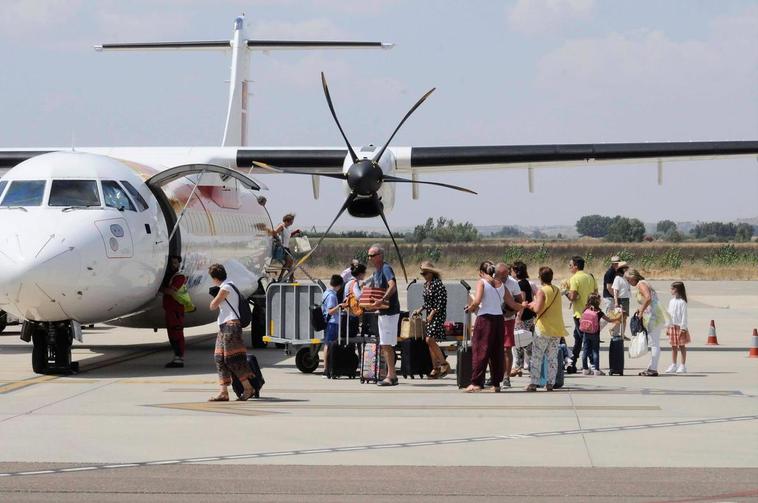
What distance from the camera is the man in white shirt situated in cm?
1379

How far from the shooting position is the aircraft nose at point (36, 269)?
1372 centimetres

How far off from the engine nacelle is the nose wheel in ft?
20.9

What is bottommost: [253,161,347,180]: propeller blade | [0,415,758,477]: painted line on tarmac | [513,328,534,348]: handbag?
[0,415,758,477]: painted line on tarmac

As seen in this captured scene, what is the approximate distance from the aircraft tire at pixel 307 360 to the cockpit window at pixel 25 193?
3782 mm

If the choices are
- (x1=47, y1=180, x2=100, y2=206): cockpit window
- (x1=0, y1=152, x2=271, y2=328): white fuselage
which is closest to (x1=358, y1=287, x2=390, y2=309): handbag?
(x1=0, y1=152, x2=271, y2=328): white fuselage

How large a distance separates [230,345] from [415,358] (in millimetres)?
2936

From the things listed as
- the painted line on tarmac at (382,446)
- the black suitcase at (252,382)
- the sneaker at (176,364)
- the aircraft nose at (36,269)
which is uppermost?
the aircraft nose at (36,269)

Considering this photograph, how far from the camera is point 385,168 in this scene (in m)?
20.3

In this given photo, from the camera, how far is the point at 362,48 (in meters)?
25.9

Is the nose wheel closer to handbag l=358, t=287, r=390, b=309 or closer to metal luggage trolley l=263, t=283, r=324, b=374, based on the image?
metal luggage trolley l=263, t=283, r=324, b=374

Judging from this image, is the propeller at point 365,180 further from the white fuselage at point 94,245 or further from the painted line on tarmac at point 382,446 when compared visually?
the painted line on tarmac at point 382,446

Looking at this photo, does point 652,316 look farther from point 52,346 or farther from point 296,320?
point 52,346

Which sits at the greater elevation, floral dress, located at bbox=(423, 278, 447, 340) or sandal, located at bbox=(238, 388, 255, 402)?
floral dress, located at bbox=(423, 278, 447, 340)

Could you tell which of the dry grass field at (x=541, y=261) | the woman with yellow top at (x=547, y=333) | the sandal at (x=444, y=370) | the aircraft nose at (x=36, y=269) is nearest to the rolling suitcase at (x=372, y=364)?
the sandal at (x=444, y=370)
